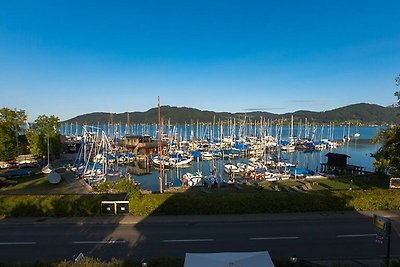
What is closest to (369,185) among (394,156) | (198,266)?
(394,156)

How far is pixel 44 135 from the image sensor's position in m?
58.2

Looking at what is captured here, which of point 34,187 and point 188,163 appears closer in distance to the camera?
point 34,187

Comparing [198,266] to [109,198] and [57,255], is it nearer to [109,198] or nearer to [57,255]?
[57,255]

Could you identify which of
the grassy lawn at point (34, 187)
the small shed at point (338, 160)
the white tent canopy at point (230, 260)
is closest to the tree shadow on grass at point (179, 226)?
the white tent canopy at point (230, 260)

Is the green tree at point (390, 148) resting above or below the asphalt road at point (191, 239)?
above

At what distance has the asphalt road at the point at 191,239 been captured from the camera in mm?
14516

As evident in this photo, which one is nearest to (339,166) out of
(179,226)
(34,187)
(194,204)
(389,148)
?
(389,148)

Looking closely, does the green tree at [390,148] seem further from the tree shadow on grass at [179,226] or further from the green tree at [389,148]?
the tree shadow on grass at [179,226]

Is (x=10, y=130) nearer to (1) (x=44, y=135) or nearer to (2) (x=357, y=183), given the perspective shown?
(1) (x=44, y=135)

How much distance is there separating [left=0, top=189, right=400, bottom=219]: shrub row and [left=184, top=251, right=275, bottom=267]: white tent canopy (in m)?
11.7

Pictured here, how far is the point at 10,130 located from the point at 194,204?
46.0m

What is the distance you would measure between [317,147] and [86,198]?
105m

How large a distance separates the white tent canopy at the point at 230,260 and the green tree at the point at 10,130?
167ft

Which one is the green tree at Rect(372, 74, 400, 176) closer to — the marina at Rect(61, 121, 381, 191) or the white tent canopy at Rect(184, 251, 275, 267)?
the marina at Rect(61, 121, 381, 191)
